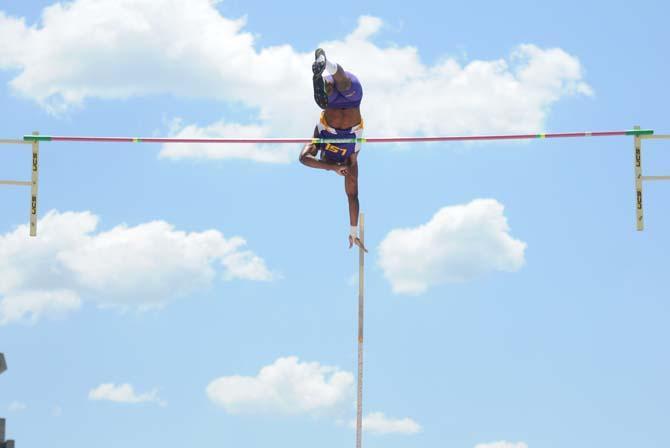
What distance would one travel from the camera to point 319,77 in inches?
636

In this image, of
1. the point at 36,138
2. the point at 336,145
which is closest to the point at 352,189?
the point at 336,145

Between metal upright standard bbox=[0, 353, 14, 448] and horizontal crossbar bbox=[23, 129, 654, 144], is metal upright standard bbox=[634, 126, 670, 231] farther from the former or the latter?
metal upright standard bbox=[0, 353, 14, 448]

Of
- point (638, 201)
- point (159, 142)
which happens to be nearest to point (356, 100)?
point (159, 142)

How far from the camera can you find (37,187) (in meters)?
17.6

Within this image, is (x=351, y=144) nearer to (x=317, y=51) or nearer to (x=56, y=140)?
(x=317, y=51)

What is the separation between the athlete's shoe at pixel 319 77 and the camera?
52.7 feet

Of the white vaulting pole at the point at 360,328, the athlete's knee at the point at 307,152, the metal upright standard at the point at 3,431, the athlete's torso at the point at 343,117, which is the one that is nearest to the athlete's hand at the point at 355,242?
the white vaulting pole at the point at 360,328

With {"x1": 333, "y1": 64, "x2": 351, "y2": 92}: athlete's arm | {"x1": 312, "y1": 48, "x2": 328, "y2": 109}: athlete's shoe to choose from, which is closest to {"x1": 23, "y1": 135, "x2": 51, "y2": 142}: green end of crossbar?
{"x1": 312, "y1": 48, "x2": 328, "y2": 109}: athlete's shoe

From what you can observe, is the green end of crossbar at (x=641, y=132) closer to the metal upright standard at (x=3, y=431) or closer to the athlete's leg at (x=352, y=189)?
the athlete's leg at (x=352, y=189)

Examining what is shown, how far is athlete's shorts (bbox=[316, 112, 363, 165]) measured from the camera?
1720 centimetres

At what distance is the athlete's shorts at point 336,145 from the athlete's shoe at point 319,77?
74cm

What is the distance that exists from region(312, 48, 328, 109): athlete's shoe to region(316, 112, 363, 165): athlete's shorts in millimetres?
739

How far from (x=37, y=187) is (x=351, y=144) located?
5.70 m

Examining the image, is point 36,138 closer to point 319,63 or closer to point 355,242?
point 319,63
